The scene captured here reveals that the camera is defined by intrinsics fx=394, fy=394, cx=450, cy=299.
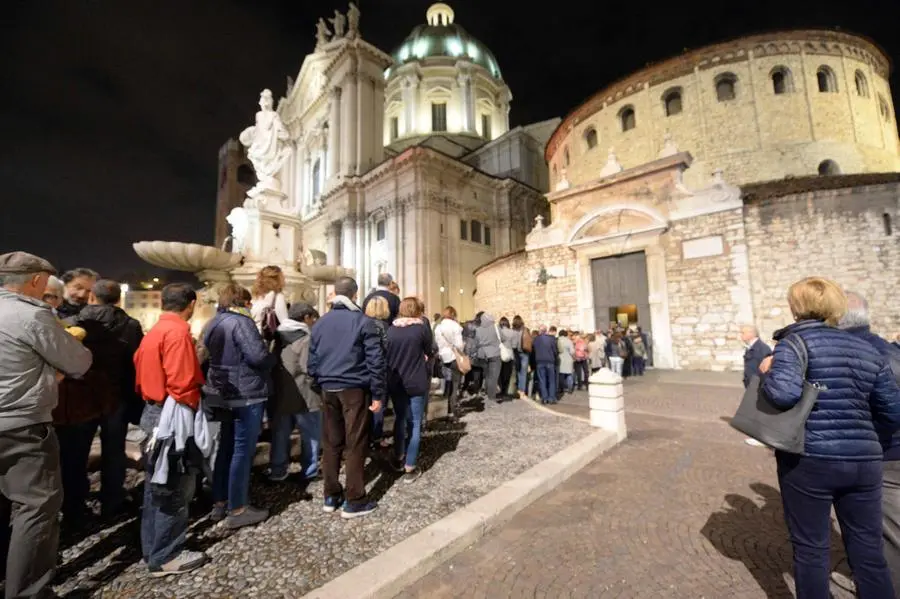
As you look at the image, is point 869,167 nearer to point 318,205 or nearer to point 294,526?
point 294,526

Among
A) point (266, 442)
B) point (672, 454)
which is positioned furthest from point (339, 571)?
point (672, 454)

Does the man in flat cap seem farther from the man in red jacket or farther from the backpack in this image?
the backpack

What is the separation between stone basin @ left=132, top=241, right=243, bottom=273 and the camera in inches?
338

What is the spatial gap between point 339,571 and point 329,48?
38904 millimetres

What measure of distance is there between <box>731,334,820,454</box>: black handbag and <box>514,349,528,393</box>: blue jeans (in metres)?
7.58

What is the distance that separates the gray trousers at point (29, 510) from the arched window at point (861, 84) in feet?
107

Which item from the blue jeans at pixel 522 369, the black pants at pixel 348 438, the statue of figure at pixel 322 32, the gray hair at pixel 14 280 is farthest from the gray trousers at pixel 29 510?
the statue of figure at pixel 322 32

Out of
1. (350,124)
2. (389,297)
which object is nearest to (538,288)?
(389,297)

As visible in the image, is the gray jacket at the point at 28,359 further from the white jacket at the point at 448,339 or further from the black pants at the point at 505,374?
the black pants at the point at 505,374

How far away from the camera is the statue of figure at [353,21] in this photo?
29.8 meters

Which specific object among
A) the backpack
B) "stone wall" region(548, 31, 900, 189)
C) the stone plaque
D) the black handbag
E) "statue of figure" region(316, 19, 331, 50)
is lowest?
the black handbag

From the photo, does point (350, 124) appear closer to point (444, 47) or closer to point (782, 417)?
point (444, 47)

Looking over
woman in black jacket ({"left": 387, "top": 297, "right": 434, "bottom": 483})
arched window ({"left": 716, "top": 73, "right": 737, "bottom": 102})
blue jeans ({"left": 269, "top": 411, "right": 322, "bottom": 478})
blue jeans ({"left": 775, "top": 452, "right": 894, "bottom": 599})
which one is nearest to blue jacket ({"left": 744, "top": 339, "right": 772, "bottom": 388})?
blue jeans ({"left": 775, "top": 452, "right": 894, "bottom": 599})

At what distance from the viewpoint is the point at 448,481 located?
421cm
